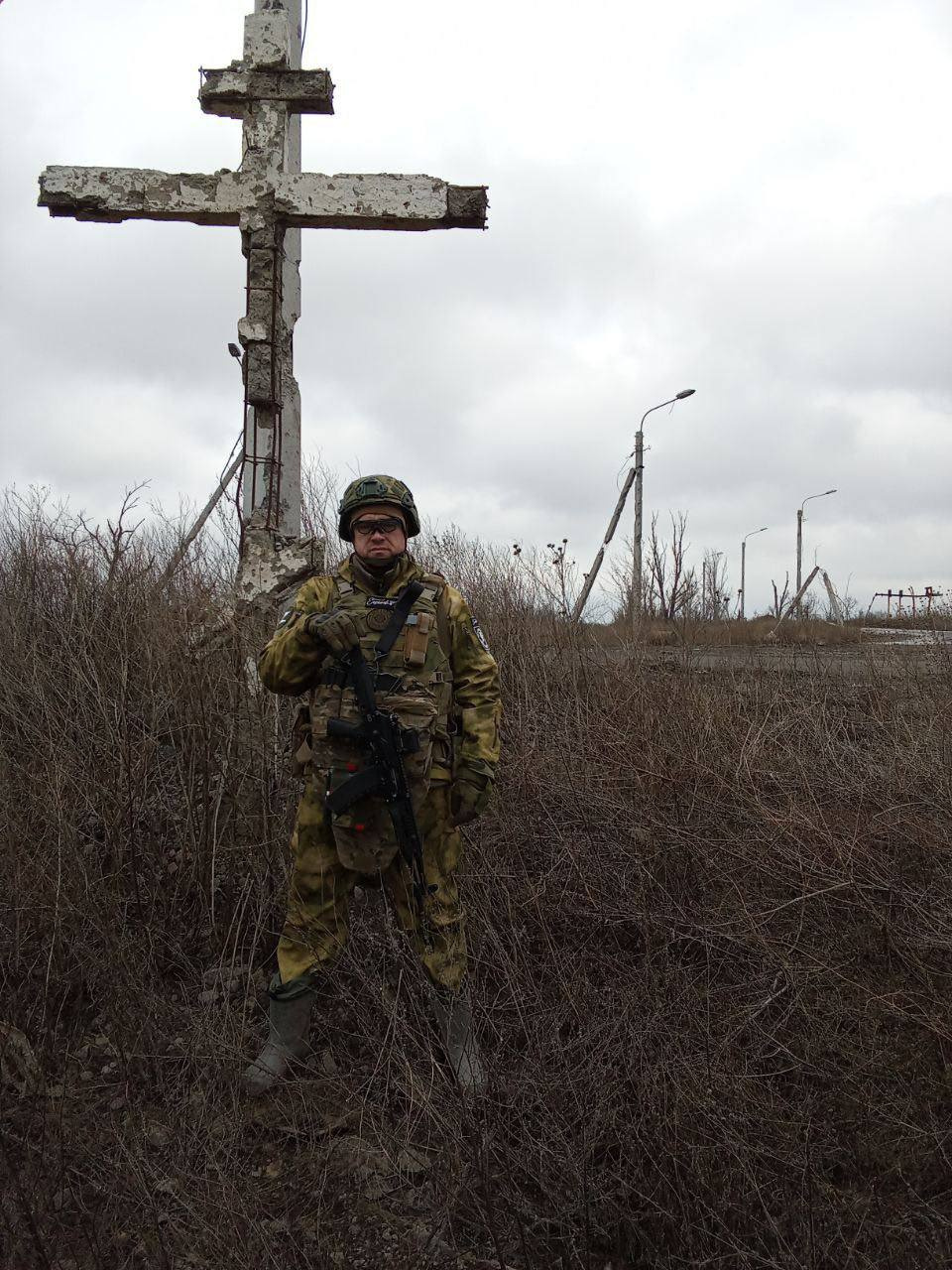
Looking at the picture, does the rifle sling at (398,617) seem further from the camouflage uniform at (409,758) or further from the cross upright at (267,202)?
the cross upright at (267,202)

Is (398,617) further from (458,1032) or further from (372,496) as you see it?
(458,1032)

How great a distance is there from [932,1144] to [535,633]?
3537mm

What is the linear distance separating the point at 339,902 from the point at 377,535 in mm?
1205

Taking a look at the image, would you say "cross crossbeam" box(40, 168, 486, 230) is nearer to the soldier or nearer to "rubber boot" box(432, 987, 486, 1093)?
the soldier

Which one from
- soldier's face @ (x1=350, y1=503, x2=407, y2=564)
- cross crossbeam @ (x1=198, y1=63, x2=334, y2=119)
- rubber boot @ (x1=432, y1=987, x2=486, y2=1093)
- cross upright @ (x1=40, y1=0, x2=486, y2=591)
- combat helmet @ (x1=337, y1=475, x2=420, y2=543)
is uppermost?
cross crossbeam @ (x1=198, y1=63, x2=334, y2=119)

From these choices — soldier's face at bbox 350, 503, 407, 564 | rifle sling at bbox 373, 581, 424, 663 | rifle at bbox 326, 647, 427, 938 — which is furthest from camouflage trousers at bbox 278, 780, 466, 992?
soldier's face at bbox 350, 503, 407, 564

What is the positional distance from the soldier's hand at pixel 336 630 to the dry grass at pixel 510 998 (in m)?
0.91

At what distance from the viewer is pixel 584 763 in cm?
408

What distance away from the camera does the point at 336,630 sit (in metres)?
2.50

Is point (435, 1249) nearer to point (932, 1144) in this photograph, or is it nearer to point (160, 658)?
point (932, 1144)

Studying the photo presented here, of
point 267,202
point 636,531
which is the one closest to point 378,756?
point 267,202

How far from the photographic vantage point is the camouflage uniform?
8.59ft

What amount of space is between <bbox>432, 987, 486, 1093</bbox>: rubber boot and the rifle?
0.49 metres

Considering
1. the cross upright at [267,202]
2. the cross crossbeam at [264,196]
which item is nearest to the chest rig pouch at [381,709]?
the cross upright at [267,202]
